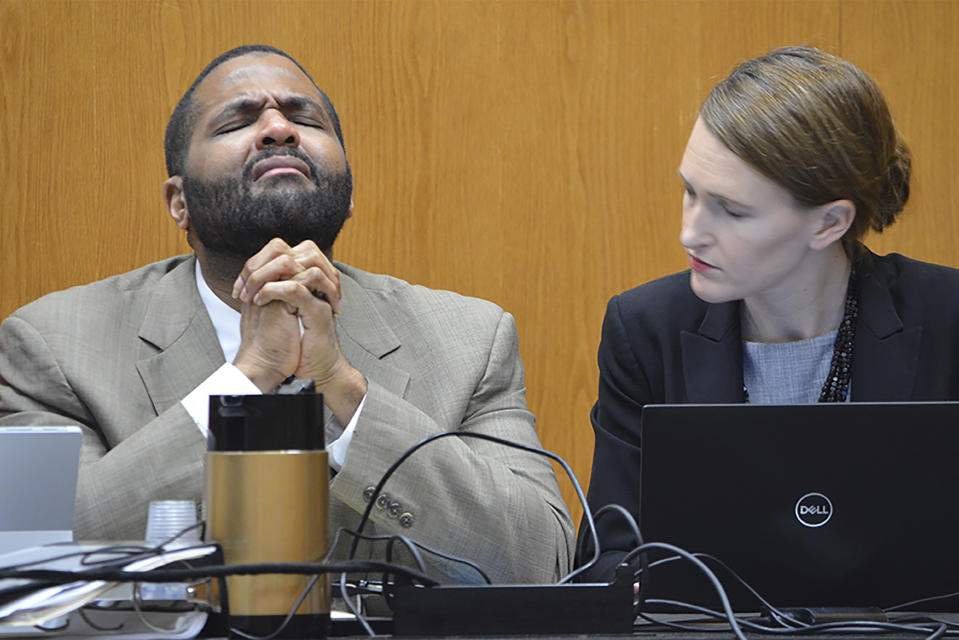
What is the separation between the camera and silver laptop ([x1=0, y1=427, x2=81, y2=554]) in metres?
0.85

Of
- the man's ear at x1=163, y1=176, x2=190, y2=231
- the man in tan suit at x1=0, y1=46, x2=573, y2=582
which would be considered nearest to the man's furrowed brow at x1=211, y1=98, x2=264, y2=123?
the man in tan suit at x1=0, y1=46, x2=573, y2=582

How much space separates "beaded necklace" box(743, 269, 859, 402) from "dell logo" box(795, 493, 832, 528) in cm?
61

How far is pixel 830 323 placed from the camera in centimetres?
156

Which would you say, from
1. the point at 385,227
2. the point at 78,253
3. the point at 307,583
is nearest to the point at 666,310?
the point at 385,227

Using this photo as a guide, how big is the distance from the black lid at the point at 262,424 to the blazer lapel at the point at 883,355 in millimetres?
958

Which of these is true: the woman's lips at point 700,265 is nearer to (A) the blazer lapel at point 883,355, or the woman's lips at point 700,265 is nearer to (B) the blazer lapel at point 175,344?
(A) the blazer lapel at point 883,355

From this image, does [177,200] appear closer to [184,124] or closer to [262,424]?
[184,124]

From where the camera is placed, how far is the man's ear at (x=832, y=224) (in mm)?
1465

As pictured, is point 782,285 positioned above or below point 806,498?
→ above

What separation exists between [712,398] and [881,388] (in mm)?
229

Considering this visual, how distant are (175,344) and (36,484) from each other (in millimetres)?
688

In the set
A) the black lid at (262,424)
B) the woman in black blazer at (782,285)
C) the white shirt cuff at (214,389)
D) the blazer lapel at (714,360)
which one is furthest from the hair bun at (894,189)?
the black lid at (262,424)

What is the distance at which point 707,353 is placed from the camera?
154 centimetres

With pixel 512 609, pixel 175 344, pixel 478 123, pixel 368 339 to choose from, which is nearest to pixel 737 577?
pixel 512 609
